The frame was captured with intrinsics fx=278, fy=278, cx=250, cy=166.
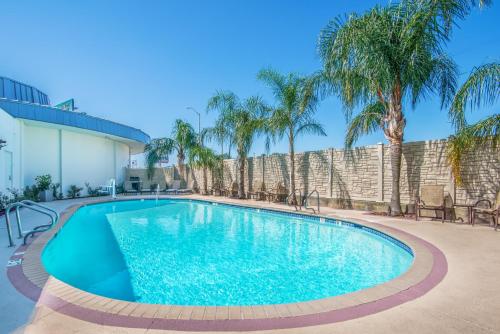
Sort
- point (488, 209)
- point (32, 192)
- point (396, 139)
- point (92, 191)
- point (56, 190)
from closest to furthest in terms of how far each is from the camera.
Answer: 1. point (488, 209)
2. point (396, 139)
3. point (32, 192)
4. point (56, 190)
5. point (92, 191)

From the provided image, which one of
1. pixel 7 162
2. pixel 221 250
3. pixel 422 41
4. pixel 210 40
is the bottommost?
pixel 221 250

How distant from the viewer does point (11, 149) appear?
11.7 meters

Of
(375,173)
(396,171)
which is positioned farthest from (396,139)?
(375,173)

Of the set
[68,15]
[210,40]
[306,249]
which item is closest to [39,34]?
[68,15]

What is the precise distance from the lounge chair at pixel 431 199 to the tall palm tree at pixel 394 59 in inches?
28.1

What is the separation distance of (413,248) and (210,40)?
12.6 metres

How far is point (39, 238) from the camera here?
→ 19.5 ft

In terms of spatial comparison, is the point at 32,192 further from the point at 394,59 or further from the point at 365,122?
the point at 394,59

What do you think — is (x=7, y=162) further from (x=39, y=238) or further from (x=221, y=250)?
(x=221, y=250)

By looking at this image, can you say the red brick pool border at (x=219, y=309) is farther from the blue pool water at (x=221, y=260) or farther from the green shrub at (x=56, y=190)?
the green shrub at (x=56, y=190)

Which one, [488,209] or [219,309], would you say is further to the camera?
[488,209]

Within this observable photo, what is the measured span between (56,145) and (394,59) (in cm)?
1747

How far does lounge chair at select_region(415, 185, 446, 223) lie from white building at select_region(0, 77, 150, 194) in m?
14.7

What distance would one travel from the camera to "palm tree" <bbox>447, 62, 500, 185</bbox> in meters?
7.03
